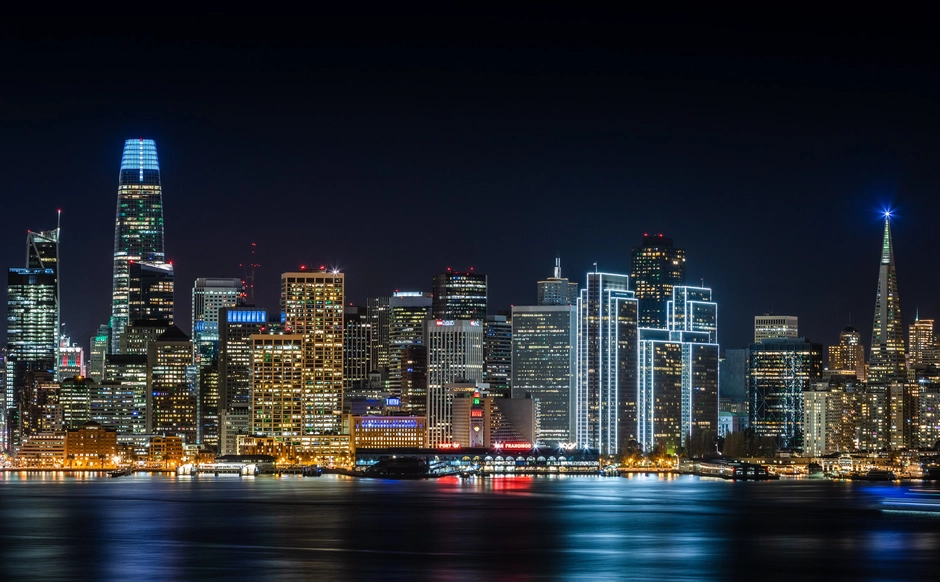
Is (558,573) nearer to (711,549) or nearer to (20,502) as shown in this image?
(711,549)

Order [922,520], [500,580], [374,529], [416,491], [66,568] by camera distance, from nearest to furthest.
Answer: [500,580] → [66,568] → [374,529] → [922,520] → [416,491]

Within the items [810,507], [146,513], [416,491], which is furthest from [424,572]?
[416,491]

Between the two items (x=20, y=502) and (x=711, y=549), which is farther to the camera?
(x=20, y=502)

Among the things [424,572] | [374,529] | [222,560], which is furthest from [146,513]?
[424,572]

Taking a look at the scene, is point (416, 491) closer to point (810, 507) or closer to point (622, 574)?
point (810, 507)

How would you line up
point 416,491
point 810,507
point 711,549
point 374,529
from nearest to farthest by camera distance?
1. point 711,549
2. point 374,529
3. point 810,507
4. point 416,491

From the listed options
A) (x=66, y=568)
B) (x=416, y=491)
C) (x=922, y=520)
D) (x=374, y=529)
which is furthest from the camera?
(x=416, y=491)
